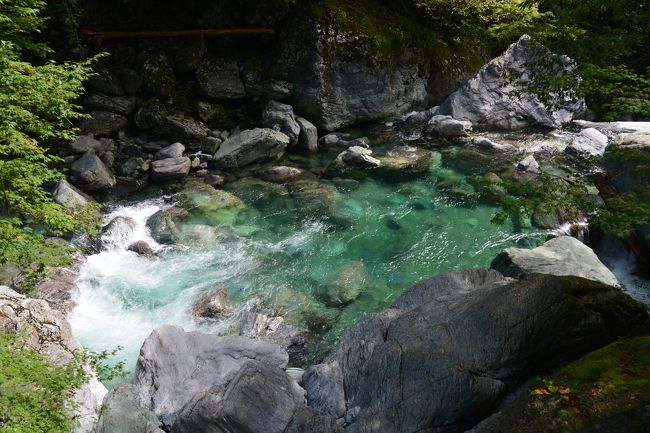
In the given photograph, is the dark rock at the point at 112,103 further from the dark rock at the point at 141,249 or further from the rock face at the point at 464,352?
the rock face at the point at 464,352

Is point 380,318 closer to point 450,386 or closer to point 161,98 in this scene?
point 450,386

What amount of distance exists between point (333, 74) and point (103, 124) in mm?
7237

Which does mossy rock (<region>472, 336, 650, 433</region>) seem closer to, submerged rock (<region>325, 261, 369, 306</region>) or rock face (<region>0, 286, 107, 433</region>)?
submerged rock (<region>325, 261, 369, 306</region>)

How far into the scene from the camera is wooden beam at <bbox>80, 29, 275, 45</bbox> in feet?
45.9

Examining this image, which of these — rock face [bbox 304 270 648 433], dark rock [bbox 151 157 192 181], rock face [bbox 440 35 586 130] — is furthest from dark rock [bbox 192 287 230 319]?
rock face [bbox 440 35 586 130]

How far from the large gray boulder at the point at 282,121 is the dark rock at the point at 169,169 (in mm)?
3069

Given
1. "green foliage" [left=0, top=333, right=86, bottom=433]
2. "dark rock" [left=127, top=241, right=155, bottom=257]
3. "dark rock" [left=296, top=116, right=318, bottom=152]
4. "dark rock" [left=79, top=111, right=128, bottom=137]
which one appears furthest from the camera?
"dark rock" [left=296, top=116, right=318, bottom=152]

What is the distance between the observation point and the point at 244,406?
18.5 ft

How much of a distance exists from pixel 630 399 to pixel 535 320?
1.83 metres

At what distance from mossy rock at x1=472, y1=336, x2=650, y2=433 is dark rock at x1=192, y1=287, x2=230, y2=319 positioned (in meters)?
5.11

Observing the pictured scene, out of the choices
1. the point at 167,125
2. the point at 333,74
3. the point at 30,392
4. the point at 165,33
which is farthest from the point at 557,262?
the point at 165,33

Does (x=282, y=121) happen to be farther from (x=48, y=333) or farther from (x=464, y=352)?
(x=464, y=352)

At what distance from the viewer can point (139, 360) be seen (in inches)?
269

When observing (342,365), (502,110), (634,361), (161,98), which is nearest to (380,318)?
(342,365)
